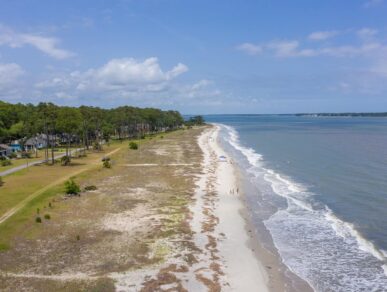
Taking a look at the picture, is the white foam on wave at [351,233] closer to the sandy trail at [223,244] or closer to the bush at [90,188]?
the sandy trail at [223,244]

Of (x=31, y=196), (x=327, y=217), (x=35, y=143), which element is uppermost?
(x=35, y=143)

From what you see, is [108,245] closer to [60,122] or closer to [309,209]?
[309,209]

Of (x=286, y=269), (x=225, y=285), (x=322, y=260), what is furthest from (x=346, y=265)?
(x=225, y=285)

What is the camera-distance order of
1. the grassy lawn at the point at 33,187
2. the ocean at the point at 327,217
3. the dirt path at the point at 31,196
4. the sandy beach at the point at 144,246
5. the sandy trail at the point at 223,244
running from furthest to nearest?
1. the dirt path at the point at 31,196
2. the grassy lawn at the point at 33,187
3. the ocean at the point at 327,217
4. the sandy trail at the point at 223,244
5. the sandy beach at the point at 144,246

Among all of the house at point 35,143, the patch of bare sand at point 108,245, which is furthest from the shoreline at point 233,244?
the house at point 35,143

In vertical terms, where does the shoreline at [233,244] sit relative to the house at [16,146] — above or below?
below

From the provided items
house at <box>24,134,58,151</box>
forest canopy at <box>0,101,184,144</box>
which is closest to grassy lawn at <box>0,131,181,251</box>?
forest canopy at <box>0,101,184,144</box>

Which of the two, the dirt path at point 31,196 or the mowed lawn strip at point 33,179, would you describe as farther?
the mowed lawn strip at point 33,179

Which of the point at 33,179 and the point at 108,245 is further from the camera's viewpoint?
the point at 33,179

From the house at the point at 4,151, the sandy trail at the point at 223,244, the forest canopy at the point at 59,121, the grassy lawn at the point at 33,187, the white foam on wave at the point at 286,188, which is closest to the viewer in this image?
the sandy trail at the point at 223,244

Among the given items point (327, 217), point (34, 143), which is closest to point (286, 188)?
point (327, 217)
